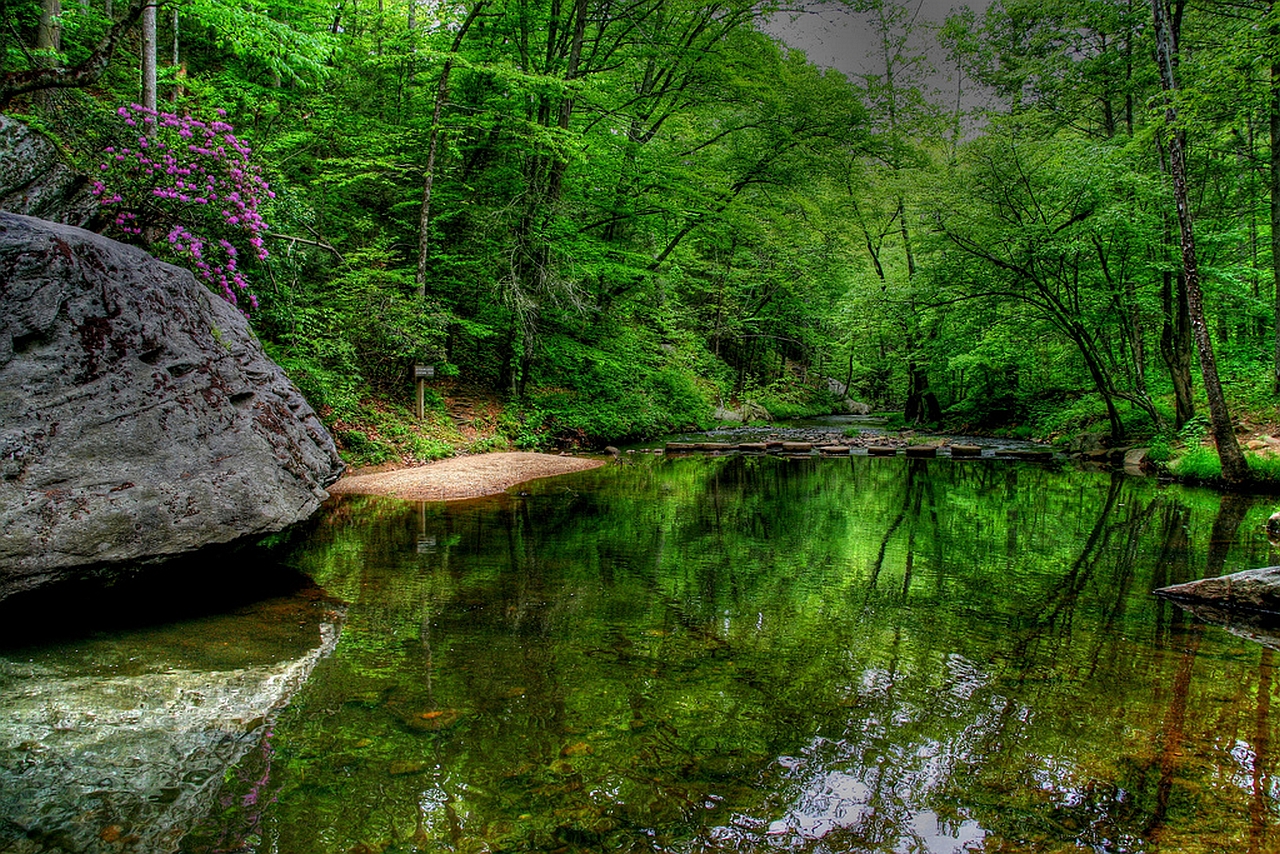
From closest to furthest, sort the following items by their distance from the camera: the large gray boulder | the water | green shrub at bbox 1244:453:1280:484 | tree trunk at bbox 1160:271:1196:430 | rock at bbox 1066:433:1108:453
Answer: the water → the large gray boulder → green shrub at bbox 1244:453:1280:484 → tree trunk at bbox 1160:271:1196:430 → rock at bbox 1066:433:1108:453

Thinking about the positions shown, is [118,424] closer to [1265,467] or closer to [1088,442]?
[1265,467]

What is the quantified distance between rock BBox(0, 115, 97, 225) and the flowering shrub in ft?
0.88

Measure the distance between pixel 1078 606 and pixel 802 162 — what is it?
1513 centimetres

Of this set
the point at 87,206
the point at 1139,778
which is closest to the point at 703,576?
the point at 1139,778

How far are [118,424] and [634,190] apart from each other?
46.9 feet

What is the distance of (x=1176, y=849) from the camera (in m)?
2.01

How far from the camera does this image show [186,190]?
7.60 metres

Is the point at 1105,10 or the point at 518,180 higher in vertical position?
the point at 1105,10

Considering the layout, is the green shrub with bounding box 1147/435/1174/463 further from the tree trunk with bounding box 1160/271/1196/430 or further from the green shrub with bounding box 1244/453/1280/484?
the green shrub with bounding box 1244/453/1280/484

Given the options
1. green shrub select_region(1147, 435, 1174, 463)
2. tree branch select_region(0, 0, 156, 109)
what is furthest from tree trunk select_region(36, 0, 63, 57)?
green shrub select_region(1147, 435, 1174, 463)

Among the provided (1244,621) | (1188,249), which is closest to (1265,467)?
(1188,249)

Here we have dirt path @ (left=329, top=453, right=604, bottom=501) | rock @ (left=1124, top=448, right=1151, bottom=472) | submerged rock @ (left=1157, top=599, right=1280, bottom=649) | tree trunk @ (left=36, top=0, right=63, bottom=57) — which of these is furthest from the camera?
rock @ (left=1124, top=448, right=1151, bottom=472)

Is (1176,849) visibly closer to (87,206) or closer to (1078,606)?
(1078,606)

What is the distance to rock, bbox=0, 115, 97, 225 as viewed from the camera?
5910 mm
